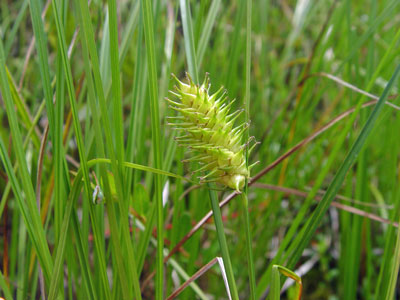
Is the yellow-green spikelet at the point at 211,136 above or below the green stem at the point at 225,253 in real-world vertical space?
above

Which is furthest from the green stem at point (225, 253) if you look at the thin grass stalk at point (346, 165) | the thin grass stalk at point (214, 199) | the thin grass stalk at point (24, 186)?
the thin grass stalk at point (24, 186)

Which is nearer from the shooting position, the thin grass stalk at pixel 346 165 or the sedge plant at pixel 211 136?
the sedge plant at pixel 211 136

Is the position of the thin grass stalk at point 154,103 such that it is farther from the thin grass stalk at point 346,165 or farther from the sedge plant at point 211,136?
the thin grass stalk at point 346,165

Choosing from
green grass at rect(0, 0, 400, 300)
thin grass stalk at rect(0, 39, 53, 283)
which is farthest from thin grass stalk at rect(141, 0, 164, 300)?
thin grass stalk at rect(0, 39, 53, 283)

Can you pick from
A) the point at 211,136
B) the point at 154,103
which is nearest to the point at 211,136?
the point at 211,136

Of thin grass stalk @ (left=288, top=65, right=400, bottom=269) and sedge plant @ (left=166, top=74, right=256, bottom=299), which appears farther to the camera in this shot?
thin grass stalk @ (left=288, top=65, right=400, bottom=269)

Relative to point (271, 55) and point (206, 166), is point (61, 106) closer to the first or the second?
point (206, 166)

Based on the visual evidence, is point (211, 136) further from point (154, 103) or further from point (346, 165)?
point (346, 165)

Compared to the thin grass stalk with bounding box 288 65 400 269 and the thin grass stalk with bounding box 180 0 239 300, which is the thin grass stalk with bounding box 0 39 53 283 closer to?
the thin grass stalk with bounding box 180 0 239 300
